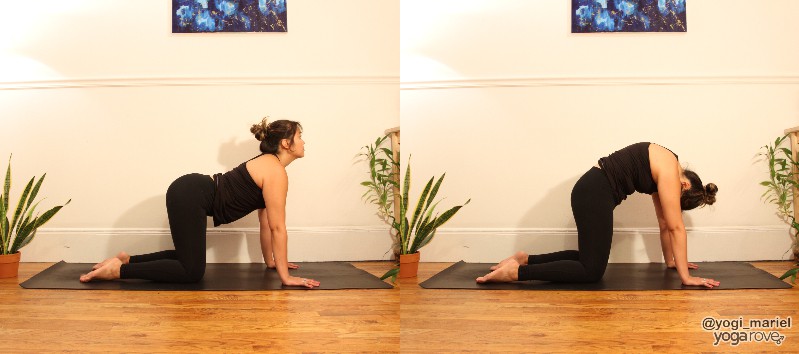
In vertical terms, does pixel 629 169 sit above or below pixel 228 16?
below

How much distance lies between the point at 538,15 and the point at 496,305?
1.55 m

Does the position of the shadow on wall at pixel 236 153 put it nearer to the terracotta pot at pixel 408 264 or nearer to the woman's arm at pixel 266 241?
the woman's arm at pixel 266 241

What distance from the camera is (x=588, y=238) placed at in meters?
2.84

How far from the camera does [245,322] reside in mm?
2074

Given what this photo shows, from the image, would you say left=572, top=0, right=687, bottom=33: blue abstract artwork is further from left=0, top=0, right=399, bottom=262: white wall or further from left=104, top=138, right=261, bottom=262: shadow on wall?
left=104, top=138, right=261, bottom=262: shadow on wall

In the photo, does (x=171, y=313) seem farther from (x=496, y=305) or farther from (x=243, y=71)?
(x=496, y=305)

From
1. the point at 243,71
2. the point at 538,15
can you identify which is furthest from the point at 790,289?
the point at 243,71

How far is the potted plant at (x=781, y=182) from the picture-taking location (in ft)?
10.9

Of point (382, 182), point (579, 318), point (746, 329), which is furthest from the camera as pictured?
point (382, 182)

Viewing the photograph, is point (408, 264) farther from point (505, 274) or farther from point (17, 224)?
point (17, 224)

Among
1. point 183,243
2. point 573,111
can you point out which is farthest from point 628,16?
point 183,243

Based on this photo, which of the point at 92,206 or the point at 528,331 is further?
the point at 92,206

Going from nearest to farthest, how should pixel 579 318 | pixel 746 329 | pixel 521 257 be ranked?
pixel 746 329 < pixel 579 318 < pixel 521 257

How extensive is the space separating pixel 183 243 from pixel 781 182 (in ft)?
8.67
